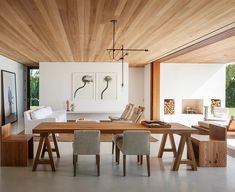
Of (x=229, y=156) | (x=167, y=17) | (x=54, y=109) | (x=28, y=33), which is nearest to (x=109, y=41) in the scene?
(x=28, y=33)

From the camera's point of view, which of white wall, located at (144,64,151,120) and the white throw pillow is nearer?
the white throw pillow

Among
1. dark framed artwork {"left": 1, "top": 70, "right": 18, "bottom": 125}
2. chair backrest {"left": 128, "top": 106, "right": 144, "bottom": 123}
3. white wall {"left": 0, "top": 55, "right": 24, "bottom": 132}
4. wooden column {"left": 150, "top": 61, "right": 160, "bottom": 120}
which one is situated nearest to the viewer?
chair backrest {"left": 128, "top": 106, "right": 144, "bottom": 123}

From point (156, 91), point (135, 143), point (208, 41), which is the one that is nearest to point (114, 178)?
point (135, 143)

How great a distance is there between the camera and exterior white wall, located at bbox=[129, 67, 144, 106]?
12891mm

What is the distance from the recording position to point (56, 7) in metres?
3.77

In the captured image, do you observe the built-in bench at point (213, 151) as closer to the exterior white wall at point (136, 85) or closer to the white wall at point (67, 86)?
the white wall at point (67, 86)

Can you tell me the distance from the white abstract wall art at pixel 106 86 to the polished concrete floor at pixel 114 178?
20.8ft

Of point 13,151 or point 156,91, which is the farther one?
point 156,91

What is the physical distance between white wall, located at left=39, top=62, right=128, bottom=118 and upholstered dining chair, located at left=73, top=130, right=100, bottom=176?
7.09 metres

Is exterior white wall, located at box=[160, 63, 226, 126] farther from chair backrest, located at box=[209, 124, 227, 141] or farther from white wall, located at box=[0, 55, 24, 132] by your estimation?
chair backrest, located at box=[209, 124, 227, 141]

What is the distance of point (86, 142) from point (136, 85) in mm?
8899

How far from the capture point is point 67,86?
36.7 ft

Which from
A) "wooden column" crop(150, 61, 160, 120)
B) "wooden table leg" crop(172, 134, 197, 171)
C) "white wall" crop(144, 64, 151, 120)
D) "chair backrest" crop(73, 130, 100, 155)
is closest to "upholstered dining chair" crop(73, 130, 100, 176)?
"chair backrest" crop(73, 130, 100, 155)

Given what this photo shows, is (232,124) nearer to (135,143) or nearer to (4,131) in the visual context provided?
(135,143)
